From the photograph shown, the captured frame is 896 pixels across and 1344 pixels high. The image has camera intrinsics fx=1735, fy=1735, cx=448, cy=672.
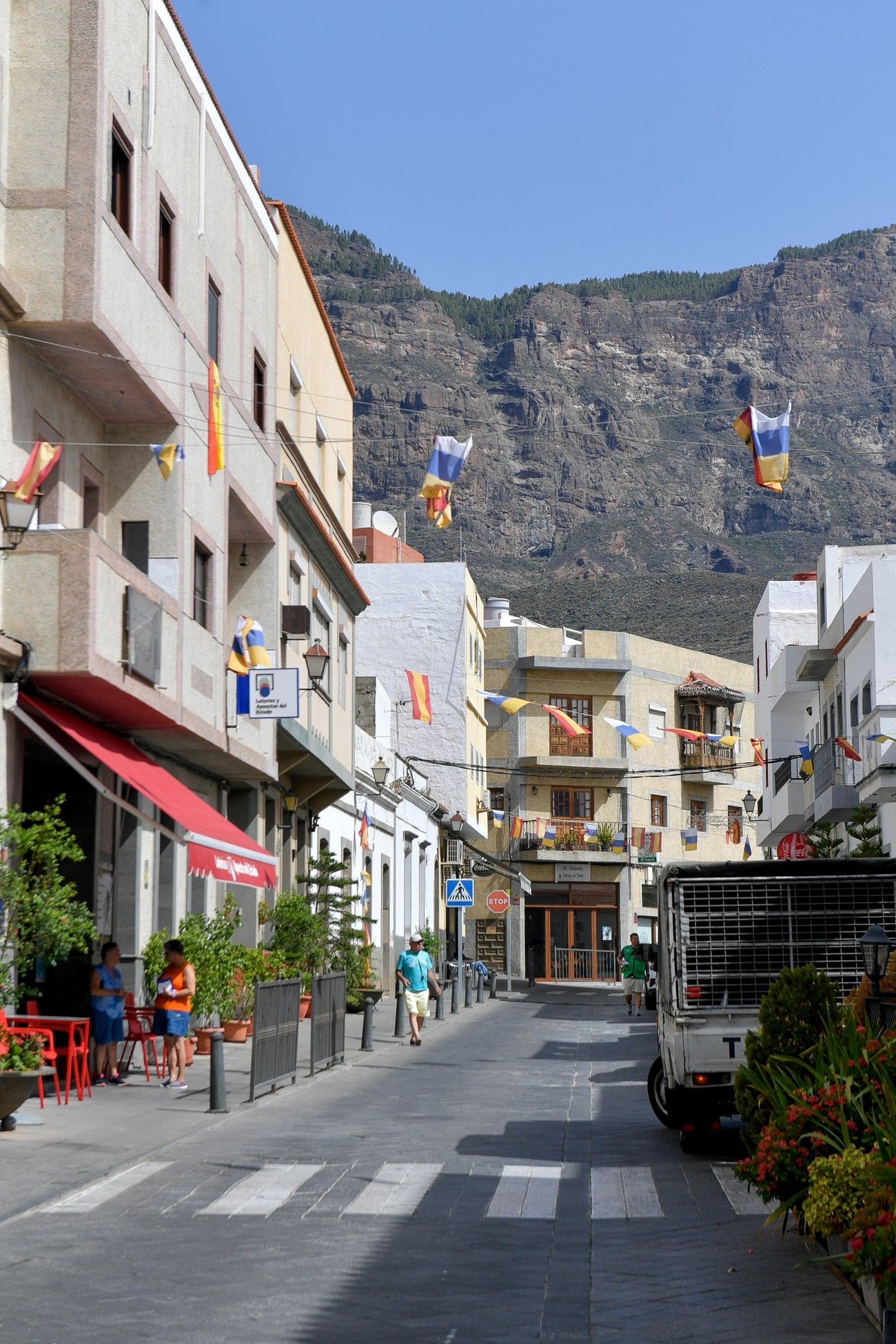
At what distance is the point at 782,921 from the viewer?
13.9 m

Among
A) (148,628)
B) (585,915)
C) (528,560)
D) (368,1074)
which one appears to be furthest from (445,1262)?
(528,560)

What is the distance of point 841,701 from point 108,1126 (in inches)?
1249

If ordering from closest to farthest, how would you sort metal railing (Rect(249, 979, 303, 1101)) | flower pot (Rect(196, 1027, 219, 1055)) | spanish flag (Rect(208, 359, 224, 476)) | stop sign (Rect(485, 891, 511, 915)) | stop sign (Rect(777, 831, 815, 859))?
metal railing (Rect(249, 979, 303, 1101)), spanish flag (Rect(208, 359, 224, 476)), flower pot (Rect(196, 1027, 219, 1055)), stop sign (Rect(777, 831, 815, 859)), stop sign (Rect(485, 891, 511, 915))

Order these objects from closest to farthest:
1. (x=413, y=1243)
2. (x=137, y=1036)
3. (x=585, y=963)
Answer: (x=413, y=1243)
(x=137, y=1036)
(x=585, y=963)

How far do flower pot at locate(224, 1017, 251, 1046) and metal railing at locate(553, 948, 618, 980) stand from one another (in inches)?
1739

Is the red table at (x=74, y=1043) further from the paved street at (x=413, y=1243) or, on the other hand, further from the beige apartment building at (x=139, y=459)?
the beige apartment building at (x=139, y=459)

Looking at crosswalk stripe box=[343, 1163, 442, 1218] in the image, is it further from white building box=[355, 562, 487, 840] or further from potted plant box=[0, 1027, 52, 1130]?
white building box=[355, 562, 487, 840]

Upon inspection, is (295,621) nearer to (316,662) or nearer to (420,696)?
(316,662)

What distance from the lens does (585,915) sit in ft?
226

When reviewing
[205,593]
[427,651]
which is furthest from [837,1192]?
[427,651]

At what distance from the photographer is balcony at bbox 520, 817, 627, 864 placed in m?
68.2

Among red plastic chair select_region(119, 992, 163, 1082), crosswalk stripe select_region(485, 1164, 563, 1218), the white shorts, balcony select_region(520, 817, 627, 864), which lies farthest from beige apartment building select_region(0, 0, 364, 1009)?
balcony select_region(520, 817, 627, 864)

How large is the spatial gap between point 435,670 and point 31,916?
44.3 metres

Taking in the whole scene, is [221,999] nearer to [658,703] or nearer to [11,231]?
[11,231]
